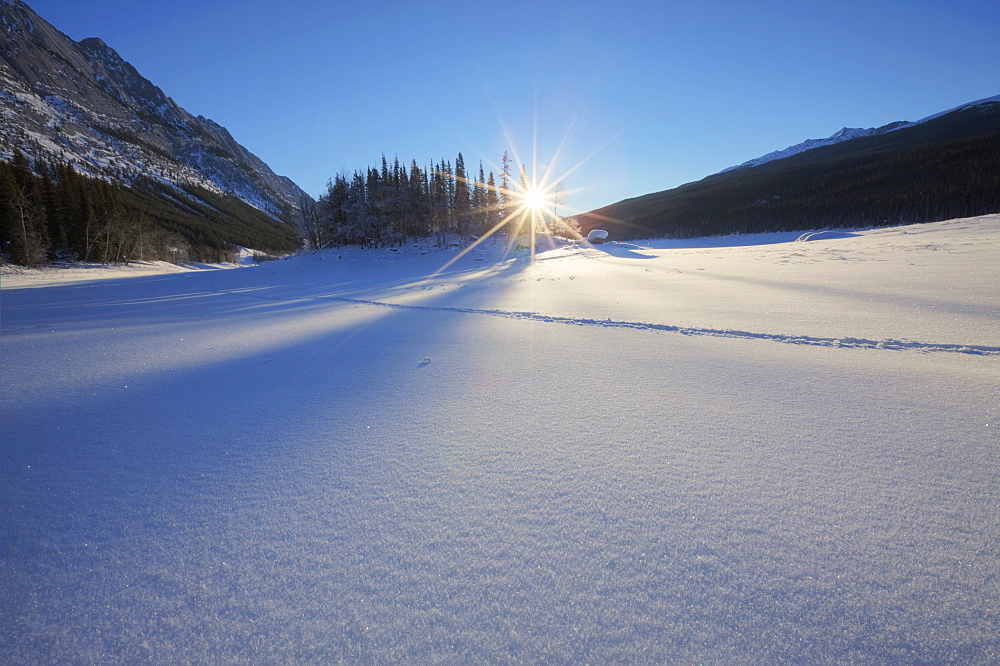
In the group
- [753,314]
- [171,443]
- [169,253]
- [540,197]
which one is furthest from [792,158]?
[169,253]

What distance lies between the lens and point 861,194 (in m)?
42.2

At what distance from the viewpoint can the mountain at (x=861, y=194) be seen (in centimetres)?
Answer: 3356

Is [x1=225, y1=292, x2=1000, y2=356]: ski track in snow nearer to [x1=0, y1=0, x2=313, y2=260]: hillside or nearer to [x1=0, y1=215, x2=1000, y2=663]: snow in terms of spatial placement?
[x1=0, y1=215, x2=1000, y2=663]: snow

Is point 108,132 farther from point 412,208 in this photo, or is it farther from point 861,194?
point 861,194

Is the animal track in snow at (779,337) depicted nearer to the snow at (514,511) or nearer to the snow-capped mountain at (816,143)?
the snow at (514,511)

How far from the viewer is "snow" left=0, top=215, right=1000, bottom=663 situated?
1011 millimetres

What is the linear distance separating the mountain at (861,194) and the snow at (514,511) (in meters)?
45.6

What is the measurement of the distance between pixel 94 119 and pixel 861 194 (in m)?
215

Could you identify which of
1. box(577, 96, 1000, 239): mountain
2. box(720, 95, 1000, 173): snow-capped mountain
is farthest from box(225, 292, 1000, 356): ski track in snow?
box(720, 95, 1000, 173): snow-capped mountain

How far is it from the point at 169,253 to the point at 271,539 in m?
67.5

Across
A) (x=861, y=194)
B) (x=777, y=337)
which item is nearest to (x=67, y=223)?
(x=777, y=337)

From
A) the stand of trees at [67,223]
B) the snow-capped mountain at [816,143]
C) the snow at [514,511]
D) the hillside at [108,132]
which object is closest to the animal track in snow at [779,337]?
the snow at [514,511]

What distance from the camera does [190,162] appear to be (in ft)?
552

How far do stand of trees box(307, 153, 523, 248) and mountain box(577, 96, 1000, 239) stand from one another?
30.6 metres
